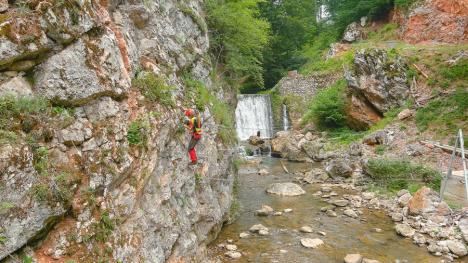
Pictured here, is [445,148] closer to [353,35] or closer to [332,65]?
[332,65]

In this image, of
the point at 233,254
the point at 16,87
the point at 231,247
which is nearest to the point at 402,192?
the point at 231,247

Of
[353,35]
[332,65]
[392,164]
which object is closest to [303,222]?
[392,164]

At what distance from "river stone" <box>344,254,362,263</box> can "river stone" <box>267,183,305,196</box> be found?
5.67m

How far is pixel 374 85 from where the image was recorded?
22109 millimetres

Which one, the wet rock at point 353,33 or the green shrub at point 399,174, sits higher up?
the wet rock at point 353,33

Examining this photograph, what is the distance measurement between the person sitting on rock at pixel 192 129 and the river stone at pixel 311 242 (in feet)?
13.9

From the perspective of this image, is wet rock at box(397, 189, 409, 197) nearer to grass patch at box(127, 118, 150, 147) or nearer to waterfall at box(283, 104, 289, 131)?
grass patch at box(127, 118, 150, 147)

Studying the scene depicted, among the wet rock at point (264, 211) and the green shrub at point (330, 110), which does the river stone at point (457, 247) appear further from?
the green shrub at point (330, 110)

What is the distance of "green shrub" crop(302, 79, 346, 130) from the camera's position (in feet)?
78.7

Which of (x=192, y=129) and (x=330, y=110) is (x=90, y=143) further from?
(x=330, y=110)

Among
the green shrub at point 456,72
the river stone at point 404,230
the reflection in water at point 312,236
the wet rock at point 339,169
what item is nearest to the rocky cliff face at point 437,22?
the green shrub at point 456,72

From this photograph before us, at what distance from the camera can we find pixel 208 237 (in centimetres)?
982

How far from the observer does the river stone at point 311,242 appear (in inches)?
401

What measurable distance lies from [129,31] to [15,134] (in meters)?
4.18
